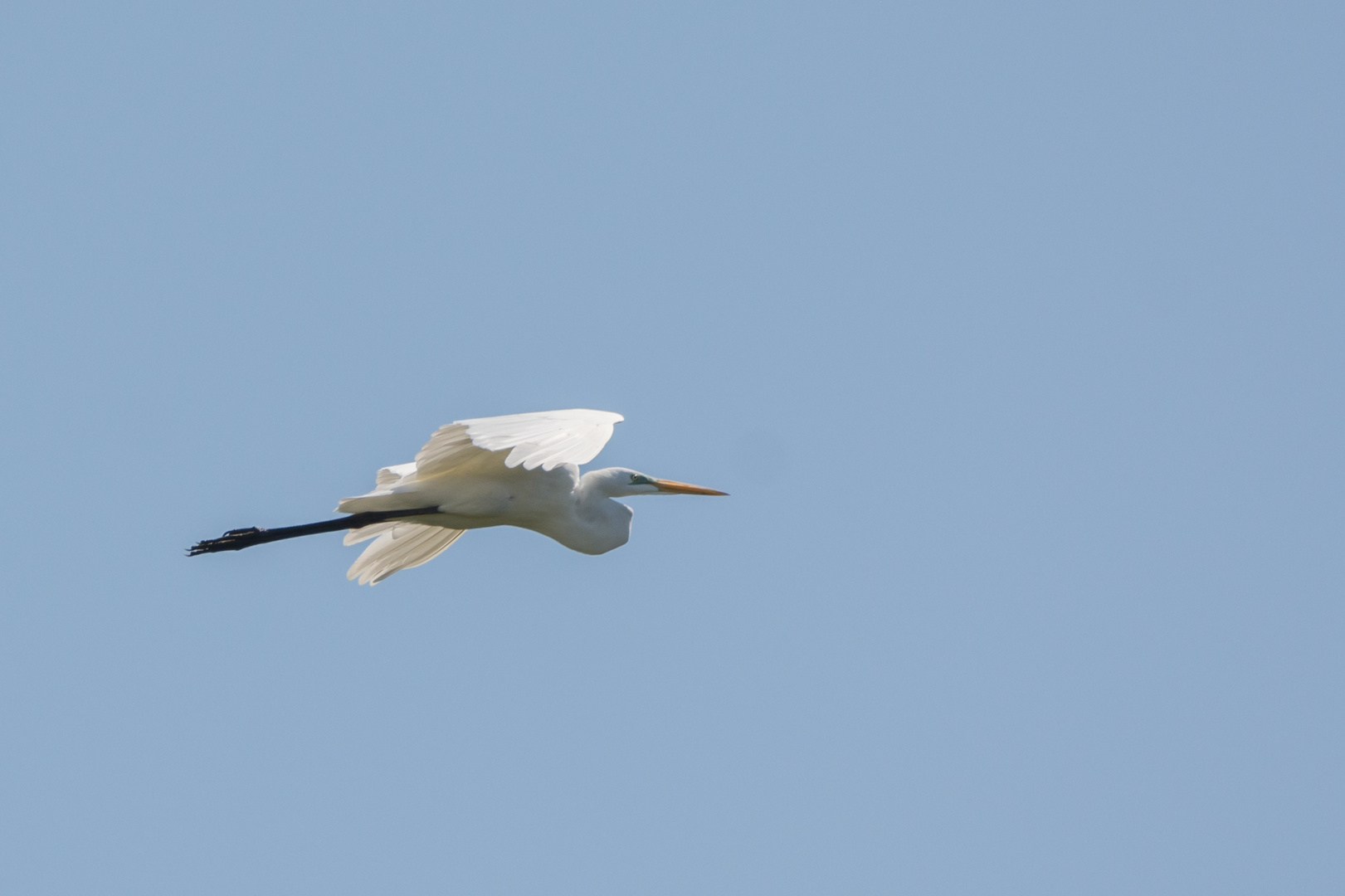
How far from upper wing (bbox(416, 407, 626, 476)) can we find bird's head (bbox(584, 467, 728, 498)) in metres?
1.38

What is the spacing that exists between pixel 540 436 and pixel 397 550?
2.97 metres

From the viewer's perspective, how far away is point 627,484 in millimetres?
8617

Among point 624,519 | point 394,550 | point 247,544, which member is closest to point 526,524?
point 624,519

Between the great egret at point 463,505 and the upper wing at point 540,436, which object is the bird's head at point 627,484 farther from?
the upper wing at point 540,436

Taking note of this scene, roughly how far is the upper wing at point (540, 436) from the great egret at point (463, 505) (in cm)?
3

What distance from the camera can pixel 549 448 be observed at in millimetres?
6164

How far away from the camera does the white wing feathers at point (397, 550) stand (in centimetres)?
888

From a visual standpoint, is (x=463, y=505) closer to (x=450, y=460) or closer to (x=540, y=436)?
(x=450, y=460)

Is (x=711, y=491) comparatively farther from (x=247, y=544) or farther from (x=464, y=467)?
(x=247, y=544)

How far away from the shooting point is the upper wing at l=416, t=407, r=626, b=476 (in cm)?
606

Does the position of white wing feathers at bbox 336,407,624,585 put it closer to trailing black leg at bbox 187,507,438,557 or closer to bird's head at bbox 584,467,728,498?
trailing black leg at bbox 187,507,438,557

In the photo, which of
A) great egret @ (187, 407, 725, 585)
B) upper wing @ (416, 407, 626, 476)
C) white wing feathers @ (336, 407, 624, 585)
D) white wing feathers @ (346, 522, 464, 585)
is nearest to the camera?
upper wing @ (416, 407, 626, 476)

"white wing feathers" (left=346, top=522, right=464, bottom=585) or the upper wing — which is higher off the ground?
the upper wing

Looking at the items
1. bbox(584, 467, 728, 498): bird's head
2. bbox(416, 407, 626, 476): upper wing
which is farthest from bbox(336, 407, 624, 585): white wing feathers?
bbox(584, 467, 728, 498): bird's head
